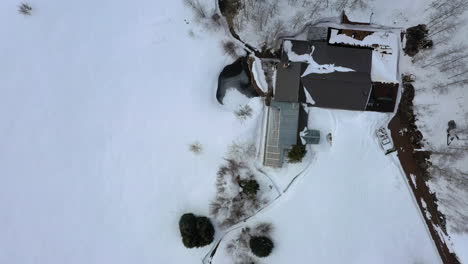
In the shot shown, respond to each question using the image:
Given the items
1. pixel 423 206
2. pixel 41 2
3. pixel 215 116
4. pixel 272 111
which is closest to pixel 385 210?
pixel 423 206

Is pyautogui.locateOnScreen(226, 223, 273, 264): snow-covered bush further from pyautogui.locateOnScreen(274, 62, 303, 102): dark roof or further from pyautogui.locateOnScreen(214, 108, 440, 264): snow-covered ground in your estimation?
pyautogui.locateOnScreen(274, 62, 303, 102): dark roof

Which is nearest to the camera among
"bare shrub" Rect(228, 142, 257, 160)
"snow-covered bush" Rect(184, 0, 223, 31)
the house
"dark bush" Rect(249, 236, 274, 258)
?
"dark bush" Rect(249, 236, 274, 258)

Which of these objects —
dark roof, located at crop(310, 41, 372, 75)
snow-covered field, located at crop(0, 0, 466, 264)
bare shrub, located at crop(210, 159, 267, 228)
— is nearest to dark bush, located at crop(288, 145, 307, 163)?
snow-covered field, located at crop(0, 0, 466, 264)

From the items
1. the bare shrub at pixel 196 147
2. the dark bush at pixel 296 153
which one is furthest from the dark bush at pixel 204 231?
the dark bush at pixel 296 153

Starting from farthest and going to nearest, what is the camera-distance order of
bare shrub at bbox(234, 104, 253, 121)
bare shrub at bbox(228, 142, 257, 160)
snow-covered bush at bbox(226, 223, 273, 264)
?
bare shrub at bbox(234, 104, 253, 121) → bare shrub at bbox(228, 142, 257, 160) → snow-covered bush at bbox(226, 223, 273, 264)

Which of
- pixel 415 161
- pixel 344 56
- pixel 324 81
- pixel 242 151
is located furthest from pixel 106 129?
pixel 415 161

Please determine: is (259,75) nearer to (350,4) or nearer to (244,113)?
(244,113)
